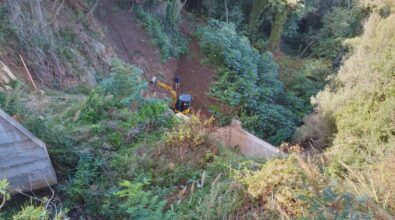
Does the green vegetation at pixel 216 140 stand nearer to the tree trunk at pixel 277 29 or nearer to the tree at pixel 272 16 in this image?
the tree at pixel 272 16

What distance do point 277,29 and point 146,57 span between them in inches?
257

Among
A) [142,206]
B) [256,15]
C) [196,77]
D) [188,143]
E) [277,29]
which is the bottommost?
[142,206]

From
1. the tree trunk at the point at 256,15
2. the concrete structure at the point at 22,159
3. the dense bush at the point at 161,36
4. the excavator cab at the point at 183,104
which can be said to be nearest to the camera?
the concrete structure at the point at 22,159

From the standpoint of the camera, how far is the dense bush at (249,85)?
1123 centimetres

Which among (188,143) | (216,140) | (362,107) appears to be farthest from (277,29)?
(188,143)

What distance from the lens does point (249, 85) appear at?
12.2 m

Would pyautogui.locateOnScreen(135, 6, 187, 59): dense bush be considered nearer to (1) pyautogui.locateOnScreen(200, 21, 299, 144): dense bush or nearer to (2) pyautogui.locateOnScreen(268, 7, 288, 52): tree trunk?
(1) pyautogui.locateOnScreen(200, 21, 299, 144): dense bush

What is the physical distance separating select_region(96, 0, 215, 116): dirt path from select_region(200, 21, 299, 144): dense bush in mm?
622

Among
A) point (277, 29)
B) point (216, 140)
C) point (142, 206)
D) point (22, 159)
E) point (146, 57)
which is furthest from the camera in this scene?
point (277, 29)

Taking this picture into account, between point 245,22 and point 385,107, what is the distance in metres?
10.6

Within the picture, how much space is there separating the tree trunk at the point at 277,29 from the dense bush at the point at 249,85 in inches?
86.1

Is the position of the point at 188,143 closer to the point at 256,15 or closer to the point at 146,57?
the point at 146,57

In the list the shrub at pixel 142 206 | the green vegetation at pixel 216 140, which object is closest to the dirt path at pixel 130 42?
the green vegetation at pixel 216 140

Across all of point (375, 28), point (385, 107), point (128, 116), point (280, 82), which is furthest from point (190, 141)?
point (280, 82)
